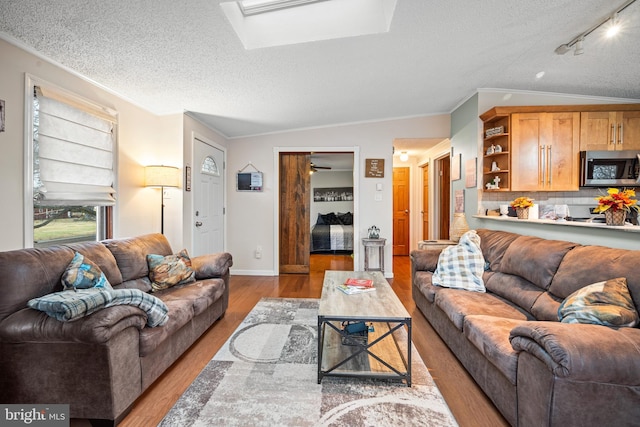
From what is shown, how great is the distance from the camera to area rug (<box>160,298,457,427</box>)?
1660 millimetres

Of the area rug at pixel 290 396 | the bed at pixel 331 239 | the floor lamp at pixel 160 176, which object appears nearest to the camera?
the area rug at pixel 290 396

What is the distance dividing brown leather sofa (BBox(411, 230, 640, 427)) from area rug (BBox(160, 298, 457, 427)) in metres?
0.37

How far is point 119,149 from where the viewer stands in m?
3.20

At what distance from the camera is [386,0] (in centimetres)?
218

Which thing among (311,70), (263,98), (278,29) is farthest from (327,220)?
(278,29)

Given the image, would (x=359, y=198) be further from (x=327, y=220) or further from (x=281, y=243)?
(x=327, y=220)

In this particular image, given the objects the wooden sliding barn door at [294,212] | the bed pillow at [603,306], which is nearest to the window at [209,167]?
the wooden sliding barn door at [294,212]

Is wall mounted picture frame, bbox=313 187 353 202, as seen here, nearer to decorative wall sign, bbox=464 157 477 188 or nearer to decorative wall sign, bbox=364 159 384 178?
decorative wall sign, bbox=364 159 384 178

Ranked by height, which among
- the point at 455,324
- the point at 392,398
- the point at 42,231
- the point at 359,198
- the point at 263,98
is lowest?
the point at 392,398

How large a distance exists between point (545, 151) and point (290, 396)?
3.70 metres

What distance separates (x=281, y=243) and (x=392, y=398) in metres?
3.63

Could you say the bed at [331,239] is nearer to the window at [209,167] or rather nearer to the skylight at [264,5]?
the window at [209,167]

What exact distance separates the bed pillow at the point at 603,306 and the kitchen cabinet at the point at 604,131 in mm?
2653

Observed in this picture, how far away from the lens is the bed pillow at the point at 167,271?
272cm
